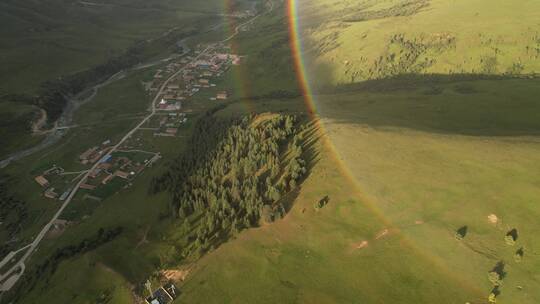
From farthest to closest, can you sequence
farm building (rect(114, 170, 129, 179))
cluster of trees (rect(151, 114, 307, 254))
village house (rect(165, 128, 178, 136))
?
1. village house (rect(165, 128, 178, 136))
2. farm building (rect(114, 170, 129, 179))
3. cluster of trees (rect(151, 114, 307, 254))

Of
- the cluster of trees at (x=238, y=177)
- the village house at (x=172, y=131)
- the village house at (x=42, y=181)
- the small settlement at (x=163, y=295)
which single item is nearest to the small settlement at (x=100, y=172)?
the village house at (x=42, y=181)

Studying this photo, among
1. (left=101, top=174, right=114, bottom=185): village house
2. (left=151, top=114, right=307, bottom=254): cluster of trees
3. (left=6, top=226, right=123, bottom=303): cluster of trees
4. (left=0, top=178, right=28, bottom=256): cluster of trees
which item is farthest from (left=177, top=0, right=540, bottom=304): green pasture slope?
(left=101, top=174, right=114, bottom=185): village house

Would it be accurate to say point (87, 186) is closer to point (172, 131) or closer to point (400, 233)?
point (172, 131)

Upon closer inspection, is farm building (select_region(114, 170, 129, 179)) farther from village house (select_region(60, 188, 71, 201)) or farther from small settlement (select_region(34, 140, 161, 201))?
village house (select_region(60, 188, 71, 201))

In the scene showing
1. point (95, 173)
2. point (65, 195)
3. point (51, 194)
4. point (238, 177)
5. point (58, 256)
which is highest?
point (238, 177)

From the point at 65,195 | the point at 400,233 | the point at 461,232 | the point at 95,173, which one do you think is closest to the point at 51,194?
the point at 65,195

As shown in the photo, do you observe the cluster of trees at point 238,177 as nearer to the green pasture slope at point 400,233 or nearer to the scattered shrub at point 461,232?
the green pasture slope at point 400,233
